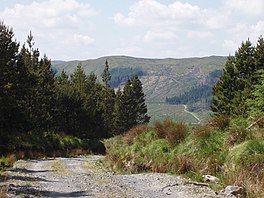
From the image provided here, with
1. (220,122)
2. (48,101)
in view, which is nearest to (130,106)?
(48,101)

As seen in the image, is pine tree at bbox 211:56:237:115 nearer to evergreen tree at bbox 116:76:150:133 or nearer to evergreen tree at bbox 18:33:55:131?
evergreen tree at bbox 18:33:55:131

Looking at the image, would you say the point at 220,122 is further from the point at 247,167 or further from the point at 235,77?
the point at 235,77

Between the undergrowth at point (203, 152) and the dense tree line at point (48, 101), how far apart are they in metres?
19.7

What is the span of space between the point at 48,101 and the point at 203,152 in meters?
46.6

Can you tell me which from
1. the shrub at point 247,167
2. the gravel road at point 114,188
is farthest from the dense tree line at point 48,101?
the shrub at point 247,167

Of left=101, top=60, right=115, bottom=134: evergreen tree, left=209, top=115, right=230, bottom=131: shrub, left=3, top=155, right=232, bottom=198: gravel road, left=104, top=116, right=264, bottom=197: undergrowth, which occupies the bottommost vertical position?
left=101, top=60, right=115, bottom=134: evergreen tree

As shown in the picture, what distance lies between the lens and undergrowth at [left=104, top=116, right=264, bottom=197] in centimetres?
1452

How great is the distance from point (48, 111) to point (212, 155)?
→ 161 ft

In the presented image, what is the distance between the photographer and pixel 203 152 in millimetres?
18047

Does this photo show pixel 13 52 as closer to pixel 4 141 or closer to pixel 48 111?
pixel 4 141

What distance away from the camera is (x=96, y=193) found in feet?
46.7

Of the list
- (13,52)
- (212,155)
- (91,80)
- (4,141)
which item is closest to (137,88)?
(91,80)

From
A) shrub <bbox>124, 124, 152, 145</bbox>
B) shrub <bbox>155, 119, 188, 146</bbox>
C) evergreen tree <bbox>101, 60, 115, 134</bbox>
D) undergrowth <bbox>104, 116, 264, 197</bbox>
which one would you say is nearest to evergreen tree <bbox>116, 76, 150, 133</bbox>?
evergreen tree <bbox>101, 60, 115, 134</bbox>

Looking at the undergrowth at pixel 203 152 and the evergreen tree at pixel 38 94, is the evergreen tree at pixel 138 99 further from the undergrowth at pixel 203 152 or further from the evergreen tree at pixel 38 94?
the undergrowth at pixel 203 152
